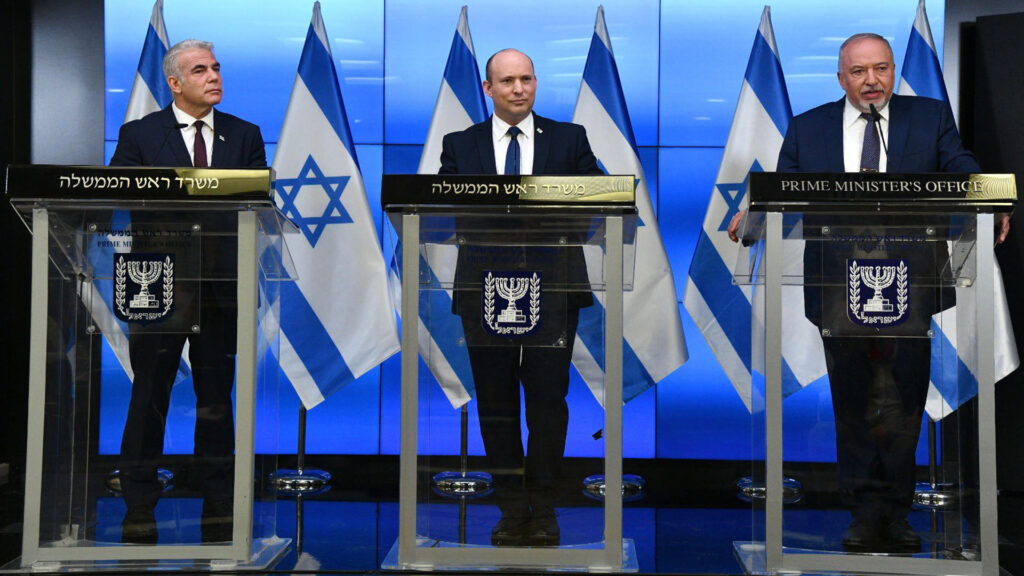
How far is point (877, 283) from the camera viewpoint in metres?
2.71

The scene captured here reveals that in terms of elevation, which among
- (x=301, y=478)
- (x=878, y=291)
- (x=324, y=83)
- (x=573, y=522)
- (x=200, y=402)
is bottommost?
(x=301, y=478)

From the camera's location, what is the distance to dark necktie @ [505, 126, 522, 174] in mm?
3621

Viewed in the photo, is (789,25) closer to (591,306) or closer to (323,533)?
(591,306)

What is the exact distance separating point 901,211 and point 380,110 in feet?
9.93

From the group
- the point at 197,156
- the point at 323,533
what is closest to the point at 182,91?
the point at 197,156

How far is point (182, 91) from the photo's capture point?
3.61 m

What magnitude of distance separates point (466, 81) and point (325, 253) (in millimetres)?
1067

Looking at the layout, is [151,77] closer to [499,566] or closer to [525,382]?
[525,382]

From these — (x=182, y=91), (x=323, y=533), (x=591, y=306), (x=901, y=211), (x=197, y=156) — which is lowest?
(x=323, y=533)

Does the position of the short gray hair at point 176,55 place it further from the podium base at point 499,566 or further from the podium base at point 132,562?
the podium base at point 499,566

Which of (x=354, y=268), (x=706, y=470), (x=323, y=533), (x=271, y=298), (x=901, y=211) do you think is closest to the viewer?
(x=901, y=211)

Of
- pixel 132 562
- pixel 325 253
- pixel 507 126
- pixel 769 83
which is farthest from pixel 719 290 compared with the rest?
pixel 132 562

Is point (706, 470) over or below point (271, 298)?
below

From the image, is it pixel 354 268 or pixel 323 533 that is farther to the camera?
pixel 354 268
